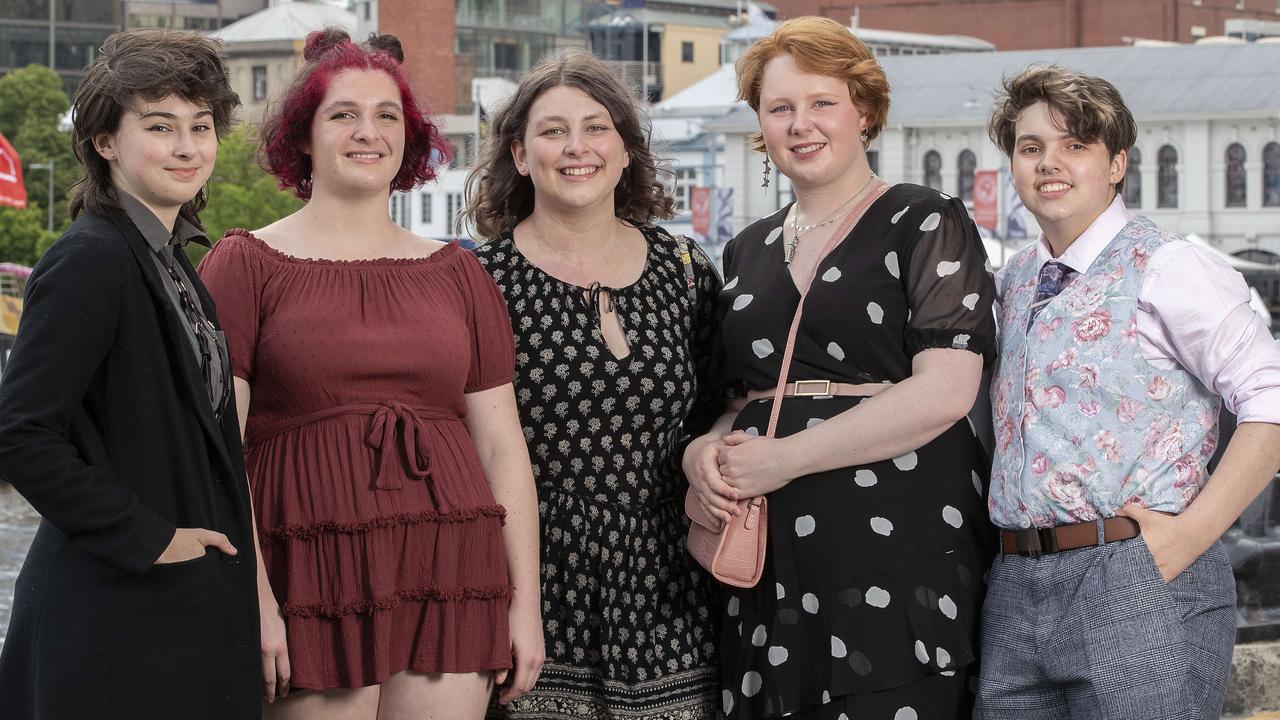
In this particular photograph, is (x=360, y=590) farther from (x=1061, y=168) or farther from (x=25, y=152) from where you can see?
(x=25, y=152)

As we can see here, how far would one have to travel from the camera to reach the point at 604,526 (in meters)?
4.04

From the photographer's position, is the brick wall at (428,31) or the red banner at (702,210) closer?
the red banner at (702,210)

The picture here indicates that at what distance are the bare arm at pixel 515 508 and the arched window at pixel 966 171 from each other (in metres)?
57.6

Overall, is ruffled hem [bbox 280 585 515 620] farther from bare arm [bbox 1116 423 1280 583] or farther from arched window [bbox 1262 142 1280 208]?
arched window [bbox 1262 142 1280 208]

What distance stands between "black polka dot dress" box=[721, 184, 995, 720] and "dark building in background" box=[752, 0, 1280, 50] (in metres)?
75.9

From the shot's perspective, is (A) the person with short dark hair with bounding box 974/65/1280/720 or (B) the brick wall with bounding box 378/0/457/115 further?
(B) the brick wall with bounding box 378/0/457/115

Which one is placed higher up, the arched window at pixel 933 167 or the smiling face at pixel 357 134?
the arched window at pixel 933 167

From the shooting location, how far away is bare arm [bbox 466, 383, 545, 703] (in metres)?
3.66

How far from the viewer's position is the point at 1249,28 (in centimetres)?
8281

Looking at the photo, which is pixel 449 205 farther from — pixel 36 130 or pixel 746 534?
pixel 746 534

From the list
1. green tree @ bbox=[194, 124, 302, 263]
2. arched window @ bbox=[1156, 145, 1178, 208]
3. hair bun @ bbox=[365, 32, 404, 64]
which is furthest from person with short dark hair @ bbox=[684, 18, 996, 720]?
arched window @ bbox=[1156, 145, 1178, 208]

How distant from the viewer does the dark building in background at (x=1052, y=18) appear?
76.9 m

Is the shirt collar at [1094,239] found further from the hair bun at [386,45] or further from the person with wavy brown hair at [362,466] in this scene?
the hair bun at [386,45]

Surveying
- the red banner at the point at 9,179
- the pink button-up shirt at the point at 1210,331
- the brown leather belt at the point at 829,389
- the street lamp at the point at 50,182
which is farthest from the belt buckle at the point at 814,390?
the street lamp at the point at 50,182
